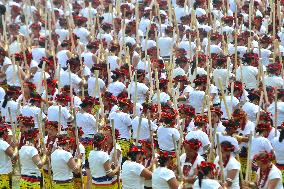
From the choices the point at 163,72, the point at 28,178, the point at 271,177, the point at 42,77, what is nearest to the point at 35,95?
the point at 42,77

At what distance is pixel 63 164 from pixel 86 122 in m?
2.26

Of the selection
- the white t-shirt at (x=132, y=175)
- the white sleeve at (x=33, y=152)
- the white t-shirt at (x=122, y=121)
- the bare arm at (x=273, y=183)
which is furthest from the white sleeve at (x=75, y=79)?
the bare arm at (x=273, y=183)

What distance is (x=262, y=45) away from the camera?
1947cm

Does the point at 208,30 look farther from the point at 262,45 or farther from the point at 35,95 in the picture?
the point at 35,95

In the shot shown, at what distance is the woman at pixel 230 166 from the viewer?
1202cm

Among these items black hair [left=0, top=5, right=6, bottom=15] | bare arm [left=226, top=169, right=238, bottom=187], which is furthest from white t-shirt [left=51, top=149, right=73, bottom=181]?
black hair [left=0, top=5, right=6, bottom=15]

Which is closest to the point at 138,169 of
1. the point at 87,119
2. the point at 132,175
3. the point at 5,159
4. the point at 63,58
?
the point at 132,175

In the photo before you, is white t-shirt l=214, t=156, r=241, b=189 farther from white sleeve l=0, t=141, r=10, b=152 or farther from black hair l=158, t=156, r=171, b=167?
white sleeve l=0, t=141, r=10, b=152

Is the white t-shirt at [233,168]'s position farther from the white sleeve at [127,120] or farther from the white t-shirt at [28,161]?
the white sleeve at [127,120]

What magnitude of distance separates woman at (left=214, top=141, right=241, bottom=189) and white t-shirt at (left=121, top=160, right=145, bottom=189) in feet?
4.20

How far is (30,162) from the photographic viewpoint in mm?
13398

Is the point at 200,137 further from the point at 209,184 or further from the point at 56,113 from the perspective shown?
the point at 56,113

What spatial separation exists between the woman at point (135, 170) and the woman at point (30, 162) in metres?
1.65

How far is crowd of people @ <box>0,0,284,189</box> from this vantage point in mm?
12609
